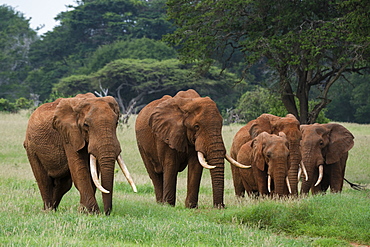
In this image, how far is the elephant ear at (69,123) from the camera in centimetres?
946

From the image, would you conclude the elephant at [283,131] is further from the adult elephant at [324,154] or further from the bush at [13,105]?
the bush at [13,105]

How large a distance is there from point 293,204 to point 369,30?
8185 mm

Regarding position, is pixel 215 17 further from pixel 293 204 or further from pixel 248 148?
pixel 293 204

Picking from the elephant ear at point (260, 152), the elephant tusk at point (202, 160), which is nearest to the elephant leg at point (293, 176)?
the elephant ear at point (260, 152)

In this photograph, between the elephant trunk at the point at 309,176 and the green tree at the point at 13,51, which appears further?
the green tree at the point at 13,51

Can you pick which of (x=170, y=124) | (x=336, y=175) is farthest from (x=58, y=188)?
(x=336, y=175)

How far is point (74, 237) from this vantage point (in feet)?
23.9

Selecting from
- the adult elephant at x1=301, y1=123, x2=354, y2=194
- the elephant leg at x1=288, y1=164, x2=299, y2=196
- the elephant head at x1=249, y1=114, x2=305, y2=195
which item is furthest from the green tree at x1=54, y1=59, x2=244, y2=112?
the elephant leg at x1=288, y1=164, x2=299, y2=196

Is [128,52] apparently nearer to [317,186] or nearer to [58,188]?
[317,186]

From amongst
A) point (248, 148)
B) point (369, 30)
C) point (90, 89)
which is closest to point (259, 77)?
point (90, 89)

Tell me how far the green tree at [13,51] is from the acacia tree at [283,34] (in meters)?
43.7

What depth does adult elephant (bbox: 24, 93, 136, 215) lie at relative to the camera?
360 inches

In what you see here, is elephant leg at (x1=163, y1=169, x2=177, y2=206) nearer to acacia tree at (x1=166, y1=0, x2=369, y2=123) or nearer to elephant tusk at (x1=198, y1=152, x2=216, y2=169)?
elephant tusk at (x1=198, y1=152, x2=216, y2=169)

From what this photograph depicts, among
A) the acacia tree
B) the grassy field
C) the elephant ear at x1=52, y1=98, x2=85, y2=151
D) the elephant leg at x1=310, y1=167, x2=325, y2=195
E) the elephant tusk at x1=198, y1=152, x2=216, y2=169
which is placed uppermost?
the acacia tree
